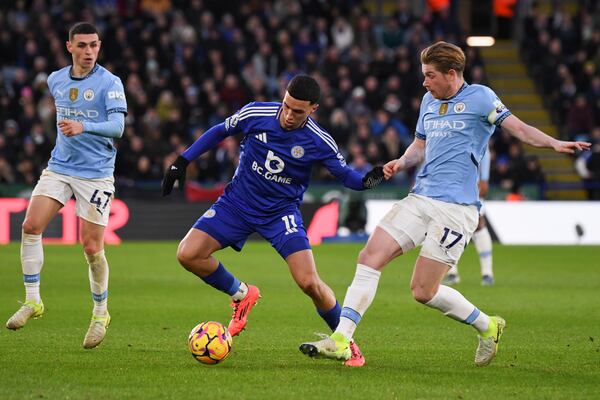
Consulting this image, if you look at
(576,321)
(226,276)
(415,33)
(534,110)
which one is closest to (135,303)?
(226,276)

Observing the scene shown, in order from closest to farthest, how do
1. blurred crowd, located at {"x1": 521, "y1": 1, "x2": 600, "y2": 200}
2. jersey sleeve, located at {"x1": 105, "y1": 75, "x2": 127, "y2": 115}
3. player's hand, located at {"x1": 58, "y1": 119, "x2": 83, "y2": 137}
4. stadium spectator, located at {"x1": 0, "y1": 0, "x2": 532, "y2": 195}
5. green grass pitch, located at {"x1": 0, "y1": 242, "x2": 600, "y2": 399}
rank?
green grass pitch, located at {"x1": 0, "y1": 242, "x2": 600, "y2": 399} → player's hand, located at {"x1": 58, "y1": 119, "x2": 83, "y2": 137} → jersey sleeve, located at {"x1": 105, "y1": 75, "x2": 127, "y2": 115} → stadium spectator, located at {"x1": 0, "y1": 0, "x2": 532, "y2": 195} → blurred crowd, located at {"x1": 521, "y1": 1, "x2": 600, "y2": 200}

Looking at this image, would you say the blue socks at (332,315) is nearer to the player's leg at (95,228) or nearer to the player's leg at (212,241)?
the player's leg at (212,241)

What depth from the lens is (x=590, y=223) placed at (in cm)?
2378

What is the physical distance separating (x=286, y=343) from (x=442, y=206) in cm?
213

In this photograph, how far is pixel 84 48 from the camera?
9.90 meters

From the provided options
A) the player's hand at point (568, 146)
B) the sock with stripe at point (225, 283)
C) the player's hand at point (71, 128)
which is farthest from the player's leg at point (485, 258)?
the player's hand at point (71, 128)

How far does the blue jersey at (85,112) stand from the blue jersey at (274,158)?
1181 millimetres

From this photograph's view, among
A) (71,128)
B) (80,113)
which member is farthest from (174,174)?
(80,113)

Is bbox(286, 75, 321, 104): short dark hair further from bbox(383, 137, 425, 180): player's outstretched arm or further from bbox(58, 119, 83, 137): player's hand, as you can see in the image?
bbox(58, 119, 83, 137): player's hand

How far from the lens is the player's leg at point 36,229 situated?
32.3 feet

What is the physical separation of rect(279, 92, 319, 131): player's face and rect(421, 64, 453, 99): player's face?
881 mm

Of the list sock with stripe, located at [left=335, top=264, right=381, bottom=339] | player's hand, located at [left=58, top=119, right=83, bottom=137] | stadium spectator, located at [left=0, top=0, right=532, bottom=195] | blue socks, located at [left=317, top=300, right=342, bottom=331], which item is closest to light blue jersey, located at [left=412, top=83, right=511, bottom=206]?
sock with stripe, located at [left=335, top=264, right=381, bottom=339]

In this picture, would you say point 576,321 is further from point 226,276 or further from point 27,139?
point 27,139

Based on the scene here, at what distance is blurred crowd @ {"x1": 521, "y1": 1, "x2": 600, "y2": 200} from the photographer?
2866 cm
